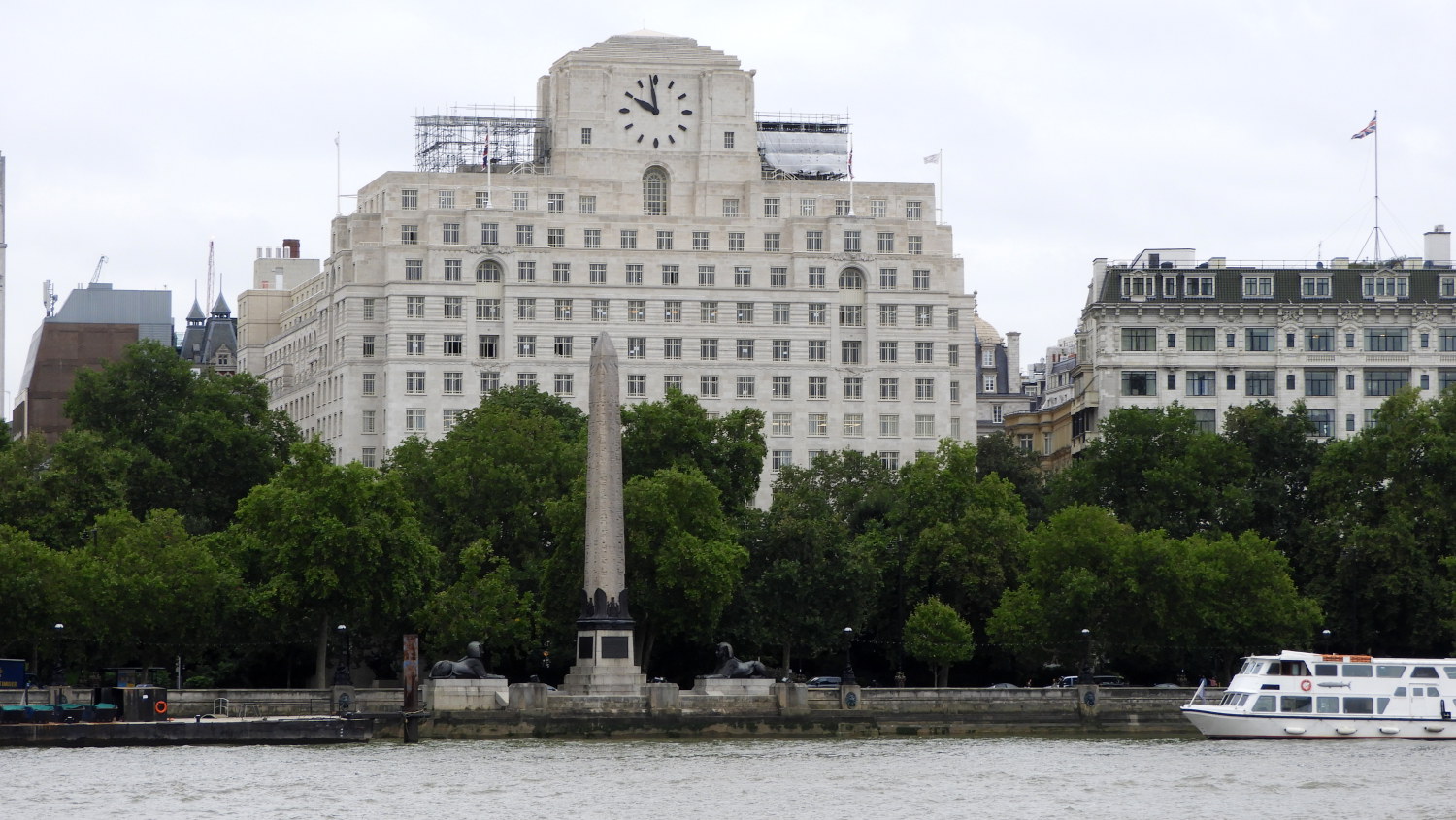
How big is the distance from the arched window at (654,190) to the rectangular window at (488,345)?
42.5 feet

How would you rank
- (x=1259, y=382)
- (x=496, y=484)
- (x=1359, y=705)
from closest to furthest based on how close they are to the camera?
(x=1359, y=705)
(x=496, y=484)
(x=1259, y=382)

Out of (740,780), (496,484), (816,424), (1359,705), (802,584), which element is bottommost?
(740,780)

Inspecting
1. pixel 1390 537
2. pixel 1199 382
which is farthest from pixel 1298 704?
pixel 1199 382

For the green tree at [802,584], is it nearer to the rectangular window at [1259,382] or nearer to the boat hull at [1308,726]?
the boat hull at [1308,726]

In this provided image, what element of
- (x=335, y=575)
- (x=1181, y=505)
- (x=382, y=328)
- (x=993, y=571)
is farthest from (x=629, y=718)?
(x=382, y=328)

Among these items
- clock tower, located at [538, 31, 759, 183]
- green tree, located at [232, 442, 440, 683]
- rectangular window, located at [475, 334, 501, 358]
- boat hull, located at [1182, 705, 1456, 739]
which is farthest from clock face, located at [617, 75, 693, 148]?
boat hull, located at [1182, 705, 1456, 739]

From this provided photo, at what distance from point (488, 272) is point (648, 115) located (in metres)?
14.4

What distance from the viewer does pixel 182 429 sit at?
133875 mm

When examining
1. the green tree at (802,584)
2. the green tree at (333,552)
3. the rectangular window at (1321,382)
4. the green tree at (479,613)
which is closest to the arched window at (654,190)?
the rectangular window at (1321,382)

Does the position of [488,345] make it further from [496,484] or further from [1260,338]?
[1260,338]

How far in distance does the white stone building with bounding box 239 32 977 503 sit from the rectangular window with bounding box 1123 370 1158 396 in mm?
9901

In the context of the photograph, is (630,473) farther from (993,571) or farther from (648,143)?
(648,143)

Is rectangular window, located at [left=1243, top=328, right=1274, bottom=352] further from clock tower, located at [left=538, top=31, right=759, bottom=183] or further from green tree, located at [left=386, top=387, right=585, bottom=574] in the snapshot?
green tree, located at [left=386, top=387, right=585, bottom=574]

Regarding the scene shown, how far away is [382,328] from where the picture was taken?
155 metres
